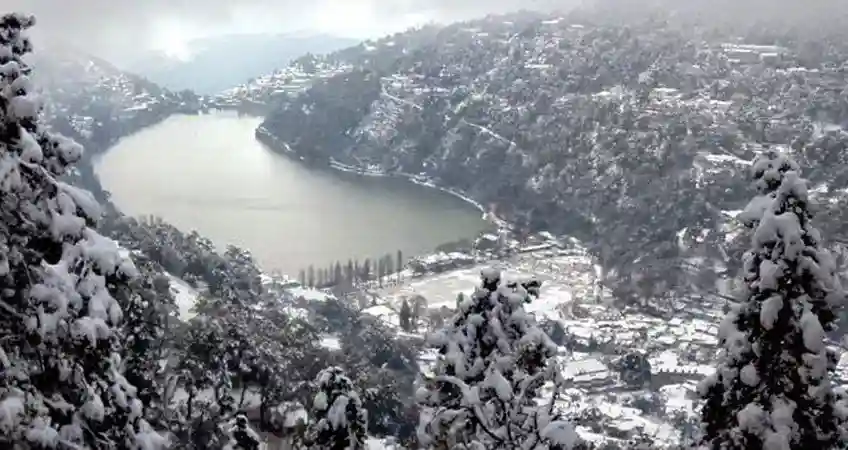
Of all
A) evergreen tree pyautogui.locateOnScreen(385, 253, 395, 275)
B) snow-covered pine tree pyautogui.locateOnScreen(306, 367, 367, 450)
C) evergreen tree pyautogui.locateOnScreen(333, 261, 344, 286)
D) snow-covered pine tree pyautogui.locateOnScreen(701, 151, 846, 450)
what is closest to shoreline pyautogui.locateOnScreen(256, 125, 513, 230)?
evergreen tree pyautogui.locateOnScreen(385, 253, 395, 275)

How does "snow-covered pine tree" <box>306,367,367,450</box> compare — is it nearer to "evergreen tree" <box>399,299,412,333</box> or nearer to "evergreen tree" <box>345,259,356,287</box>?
"evergreen tree" <box>399,299,412,333</box>

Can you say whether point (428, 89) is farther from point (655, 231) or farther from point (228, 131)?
point (655, 231)

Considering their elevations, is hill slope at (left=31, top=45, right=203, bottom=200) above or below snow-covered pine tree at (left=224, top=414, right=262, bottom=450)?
below

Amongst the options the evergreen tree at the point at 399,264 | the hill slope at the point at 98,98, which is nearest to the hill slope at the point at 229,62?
the hill slope at the point at 98,98

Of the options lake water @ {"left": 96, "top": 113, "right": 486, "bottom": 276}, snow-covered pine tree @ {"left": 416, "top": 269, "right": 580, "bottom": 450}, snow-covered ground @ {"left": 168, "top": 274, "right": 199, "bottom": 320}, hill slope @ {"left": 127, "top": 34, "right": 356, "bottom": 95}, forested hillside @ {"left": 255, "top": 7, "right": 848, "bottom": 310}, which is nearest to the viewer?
snow-covered pine tree @ {"left": 416, "top": 269, "right": 580, "bottom": 450}

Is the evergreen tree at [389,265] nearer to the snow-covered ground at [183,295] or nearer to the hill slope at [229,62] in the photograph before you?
the snow-covered ground at [183,295]
